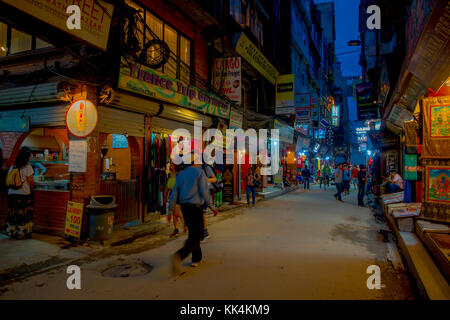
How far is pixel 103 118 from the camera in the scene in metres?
7.75

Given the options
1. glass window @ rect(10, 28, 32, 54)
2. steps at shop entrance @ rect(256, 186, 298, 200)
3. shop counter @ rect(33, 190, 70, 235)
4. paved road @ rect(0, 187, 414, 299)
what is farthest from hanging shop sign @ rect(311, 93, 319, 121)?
shop counter @ rect(33, 190, 70, 235)

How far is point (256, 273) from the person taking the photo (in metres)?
4.81

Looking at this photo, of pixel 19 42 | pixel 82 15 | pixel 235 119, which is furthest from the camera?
pixel 235 119

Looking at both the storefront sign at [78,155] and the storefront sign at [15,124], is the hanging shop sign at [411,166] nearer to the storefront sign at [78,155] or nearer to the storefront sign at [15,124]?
the storefront sign at [78,155]

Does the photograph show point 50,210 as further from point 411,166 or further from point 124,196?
point 411,166

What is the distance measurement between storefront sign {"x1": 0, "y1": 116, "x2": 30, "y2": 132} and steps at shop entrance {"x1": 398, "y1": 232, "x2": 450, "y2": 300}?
33.0ft

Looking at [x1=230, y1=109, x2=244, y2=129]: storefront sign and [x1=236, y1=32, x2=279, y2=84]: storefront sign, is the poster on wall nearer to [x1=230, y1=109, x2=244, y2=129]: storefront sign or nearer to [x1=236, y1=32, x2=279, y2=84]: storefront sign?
[x1=230, y1=109, x2=244, y2=129]: storefront sign

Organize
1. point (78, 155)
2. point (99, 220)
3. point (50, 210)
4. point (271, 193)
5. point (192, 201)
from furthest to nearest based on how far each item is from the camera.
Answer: point (271, 193) < point (50, 210) < point (78, 155) < point (99, 220) < point (192, 201)

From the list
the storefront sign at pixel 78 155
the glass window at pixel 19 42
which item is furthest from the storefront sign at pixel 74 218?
the glass window at pixel 19 42

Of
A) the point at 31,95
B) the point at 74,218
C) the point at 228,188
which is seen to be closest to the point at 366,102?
the point at 228,188

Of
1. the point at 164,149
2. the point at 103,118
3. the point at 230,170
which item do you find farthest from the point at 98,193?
the point at 230,170

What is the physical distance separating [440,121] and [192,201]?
7092mm

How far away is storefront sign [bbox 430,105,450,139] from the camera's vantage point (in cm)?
718

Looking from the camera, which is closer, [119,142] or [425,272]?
[425,272]
